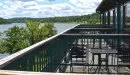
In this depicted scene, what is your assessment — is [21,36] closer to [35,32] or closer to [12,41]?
Result: [12,41]

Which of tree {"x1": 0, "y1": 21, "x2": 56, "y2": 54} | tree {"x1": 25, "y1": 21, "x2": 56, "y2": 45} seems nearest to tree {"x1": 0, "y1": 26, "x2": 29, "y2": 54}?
tree {"x1": 0, "y1": 21, "x2": 56, "y2": 54}

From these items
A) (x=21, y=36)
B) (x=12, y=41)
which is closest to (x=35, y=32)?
(x=21, y=36)

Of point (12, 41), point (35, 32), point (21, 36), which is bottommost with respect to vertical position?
point (12, 41)

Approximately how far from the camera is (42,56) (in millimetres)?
4027

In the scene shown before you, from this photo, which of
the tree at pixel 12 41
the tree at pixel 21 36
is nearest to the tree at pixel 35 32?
the tree at pixel 21 36

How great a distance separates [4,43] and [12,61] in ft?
78.6

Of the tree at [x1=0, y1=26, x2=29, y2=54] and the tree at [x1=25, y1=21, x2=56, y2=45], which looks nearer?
the tree at [x1=0, y1=26, x2=29, y2=54]

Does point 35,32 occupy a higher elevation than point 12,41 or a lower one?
higher

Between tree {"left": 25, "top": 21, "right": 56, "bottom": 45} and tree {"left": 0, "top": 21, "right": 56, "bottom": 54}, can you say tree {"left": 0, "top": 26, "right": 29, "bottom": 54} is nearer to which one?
tree {"left": 0, "top": 21, "right": 56, "bottom": 54}

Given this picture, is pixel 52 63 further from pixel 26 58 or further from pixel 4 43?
pixel 4 43

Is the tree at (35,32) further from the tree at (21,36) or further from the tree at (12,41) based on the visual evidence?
the tree at (12,41)

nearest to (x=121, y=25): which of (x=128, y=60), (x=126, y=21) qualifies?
Answer: (x=126, y=21)

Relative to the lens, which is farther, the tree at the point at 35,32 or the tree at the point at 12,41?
the tree at the point at 35,32

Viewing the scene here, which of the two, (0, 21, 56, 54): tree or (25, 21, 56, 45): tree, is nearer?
(0, 21, 56, 54): tree
